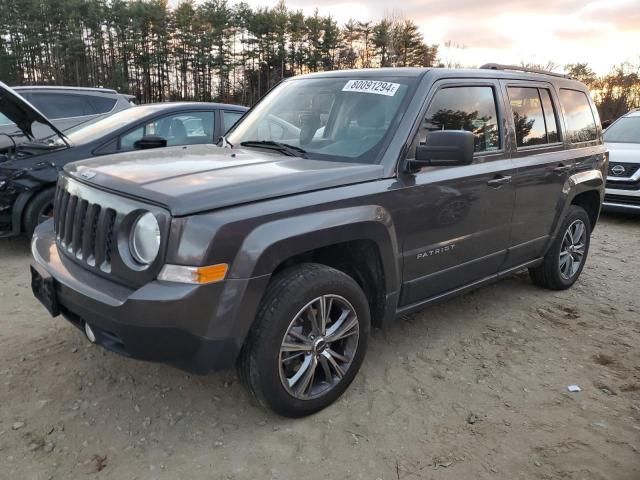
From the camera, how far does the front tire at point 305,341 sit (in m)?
2.50

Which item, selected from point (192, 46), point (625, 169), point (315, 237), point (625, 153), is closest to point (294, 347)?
point (315, 237)

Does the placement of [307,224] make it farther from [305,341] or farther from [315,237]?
[305,341]

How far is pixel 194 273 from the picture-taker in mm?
2207

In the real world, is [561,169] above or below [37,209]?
above

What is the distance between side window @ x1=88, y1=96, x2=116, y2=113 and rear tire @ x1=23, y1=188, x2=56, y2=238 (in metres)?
3.67

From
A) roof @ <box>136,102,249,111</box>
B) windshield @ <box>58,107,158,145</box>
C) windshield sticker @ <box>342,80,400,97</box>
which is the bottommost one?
windshield @ <box>58,107,158,145</box>

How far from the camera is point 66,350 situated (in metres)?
3.39

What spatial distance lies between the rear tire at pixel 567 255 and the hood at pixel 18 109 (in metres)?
4.70

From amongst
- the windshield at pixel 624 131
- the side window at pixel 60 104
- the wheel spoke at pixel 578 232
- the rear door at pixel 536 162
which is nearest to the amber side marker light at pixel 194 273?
the rear door at pixel 536 162

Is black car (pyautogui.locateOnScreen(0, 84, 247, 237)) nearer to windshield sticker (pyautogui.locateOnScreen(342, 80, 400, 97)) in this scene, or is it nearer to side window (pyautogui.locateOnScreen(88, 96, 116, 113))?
windshield sticker (pyautogui.locateOnScreen(342, 80, 400, 97))

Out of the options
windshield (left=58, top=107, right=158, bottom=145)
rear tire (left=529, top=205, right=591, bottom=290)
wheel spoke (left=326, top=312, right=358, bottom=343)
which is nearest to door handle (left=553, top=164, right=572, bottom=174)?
rear tire (left=529, top=205, right=591, bottom=290)

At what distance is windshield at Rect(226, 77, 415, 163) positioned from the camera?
3131 millimetres

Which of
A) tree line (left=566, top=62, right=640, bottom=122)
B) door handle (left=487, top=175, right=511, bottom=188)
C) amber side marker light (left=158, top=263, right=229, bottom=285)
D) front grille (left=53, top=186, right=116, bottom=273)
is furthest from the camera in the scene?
tree line (left=566, top=62, right=640, bottom=122)

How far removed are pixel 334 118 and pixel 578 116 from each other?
267 centimetres
